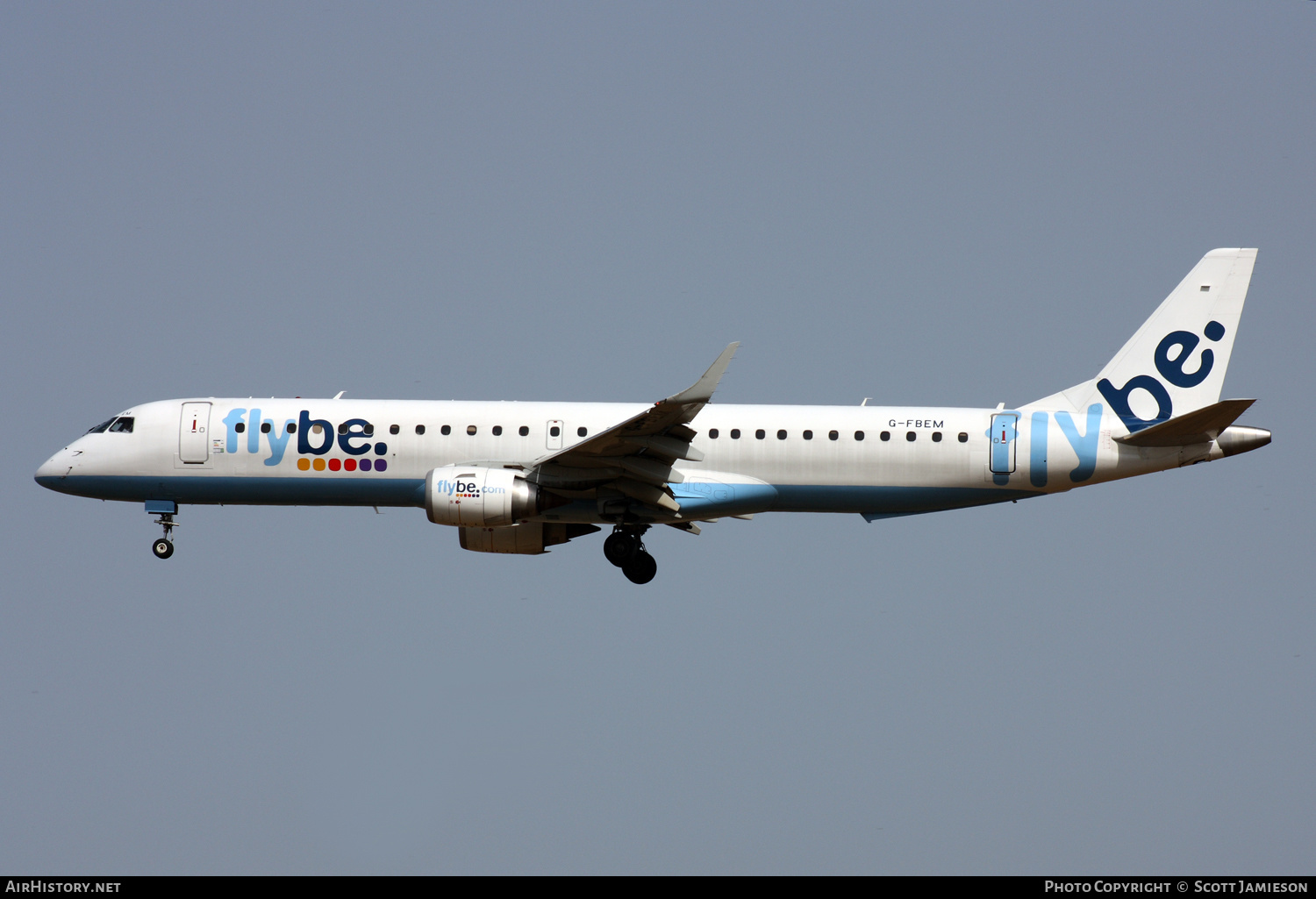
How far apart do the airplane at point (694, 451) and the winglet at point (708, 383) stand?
2.03 metres

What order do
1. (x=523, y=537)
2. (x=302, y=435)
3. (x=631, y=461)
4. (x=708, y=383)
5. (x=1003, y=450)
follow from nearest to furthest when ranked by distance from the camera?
(x=708, y=383)
(x=631, y=461)
(x=1003, y=450)
(x=302, y=435)
(x=523, y=537)

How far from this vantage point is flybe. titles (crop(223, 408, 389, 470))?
99.5ft

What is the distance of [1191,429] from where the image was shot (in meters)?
28.7

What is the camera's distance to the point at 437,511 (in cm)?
2808

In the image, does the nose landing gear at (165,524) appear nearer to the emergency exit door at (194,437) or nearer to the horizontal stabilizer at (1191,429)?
the emergency exit door at (194,437)

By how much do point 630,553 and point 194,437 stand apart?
1057 cm

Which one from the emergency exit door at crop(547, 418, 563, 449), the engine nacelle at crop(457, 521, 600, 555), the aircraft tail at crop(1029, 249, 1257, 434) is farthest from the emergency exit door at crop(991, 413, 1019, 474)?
the emergency exit door at crop(547, 418, 563, 449)

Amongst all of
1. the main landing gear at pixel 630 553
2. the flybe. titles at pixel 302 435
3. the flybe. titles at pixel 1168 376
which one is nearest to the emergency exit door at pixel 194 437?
the flybe. titles at pixel 302 435

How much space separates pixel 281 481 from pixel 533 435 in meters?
5.98

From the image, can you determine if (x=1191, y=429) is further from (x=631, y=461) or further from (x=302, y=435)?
(x=302, y=435)

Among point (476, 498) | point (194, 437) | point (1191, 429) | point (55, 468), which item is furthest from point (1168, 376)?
point (55, 468)

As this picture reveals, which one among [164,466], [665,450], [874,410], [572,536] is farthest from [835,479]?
[164,466]

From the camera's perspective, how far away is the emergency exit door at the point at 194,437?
3086 cm
